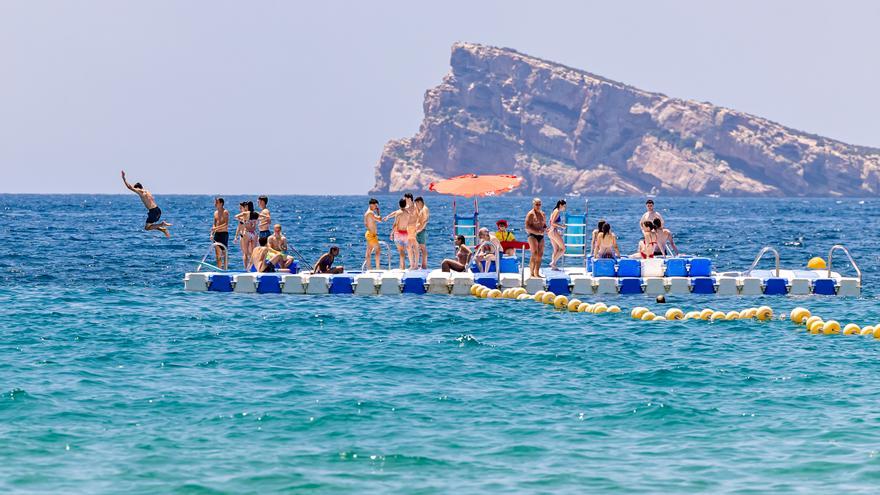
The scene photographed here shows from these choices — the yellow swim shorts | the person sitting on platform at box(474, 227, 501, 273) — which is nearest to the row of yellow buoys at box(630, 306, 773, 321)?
the person sitting on platform at box(474, 227, 501, 273)

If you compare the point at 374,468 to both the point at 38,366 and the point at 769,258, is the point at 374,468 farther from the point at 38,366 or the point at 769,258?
the point at 769,258

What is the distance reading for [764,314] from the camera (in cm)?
2228

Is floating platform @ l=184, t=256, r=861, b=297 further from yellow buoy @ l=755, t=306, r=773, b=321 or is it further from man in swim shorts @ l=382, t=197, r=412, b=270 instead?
yellow buoy @ l=755, t=306, r=773, b=321

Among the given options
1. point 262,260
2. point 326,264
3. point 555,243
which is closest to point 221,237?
point 262,260

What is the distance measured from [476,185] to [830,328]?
33.0 feet

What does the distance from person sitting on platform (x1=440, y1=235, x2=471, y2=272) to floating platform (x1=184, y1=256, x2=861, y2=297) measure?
16.0 inches

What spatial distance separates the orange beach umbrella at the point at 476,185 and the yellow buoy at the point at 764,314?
7339 mm

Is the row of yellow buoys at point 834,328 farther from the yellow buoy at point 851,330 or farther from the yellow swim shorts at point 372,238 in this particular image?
the yellow swim shorts at point 372,238

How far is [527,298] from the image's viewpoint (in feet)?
82.6

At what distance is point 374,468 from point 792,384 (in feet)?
22.0

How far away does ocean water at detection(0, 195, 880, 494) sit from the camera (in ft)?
37.1

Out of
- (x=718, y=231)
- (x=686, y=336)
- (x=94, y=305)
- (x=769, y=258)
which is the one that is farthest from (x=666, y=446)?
(x=718, y=231)

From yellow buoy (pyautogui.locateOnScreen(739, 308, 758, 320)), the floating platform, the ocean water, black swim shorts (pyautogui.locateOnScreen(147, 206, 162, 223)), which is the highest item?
black swim shorts (pyautogui.locateOnScreen(147, 206, 162, 223))

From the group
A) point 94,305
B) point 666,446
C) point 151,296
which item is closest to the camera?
point 666,446
